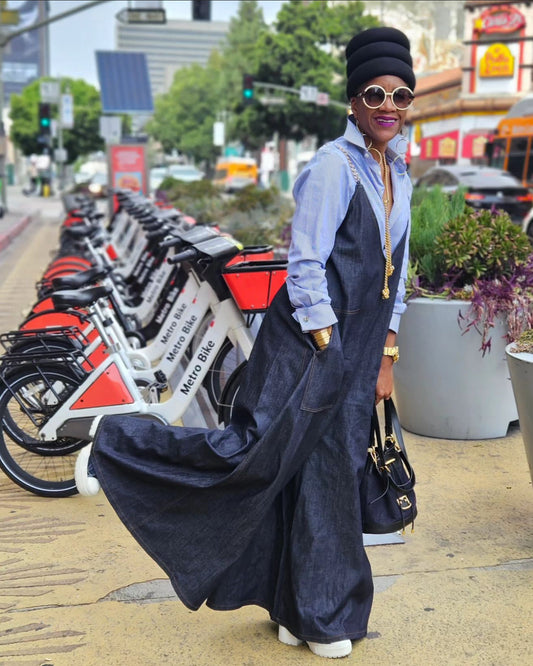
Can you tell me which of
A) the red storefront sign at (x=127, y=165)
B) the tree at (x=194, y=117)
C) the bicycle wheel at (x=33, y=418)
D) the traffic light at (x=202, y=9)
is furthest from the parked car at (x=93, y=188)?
the tree at (x=194, y=117)

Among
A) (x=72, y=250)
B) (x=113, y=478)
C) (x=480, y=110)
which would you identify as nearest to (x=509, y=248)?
(x=113, y=478)

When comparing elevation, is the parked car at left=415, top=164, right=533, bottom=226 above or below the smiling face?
below

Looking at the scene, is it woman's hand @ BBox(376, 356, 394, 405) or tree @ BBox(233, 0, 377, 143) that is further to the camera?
tree @ BBox(233, 0, 377, 143)

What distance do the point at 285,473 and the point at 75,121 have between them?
65372 mm

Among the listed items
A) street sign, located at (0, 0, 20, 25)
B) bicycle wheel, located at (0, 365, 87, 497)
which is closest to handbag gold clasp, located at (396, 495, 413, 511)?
bicycle wheel, located at (0, 365, 87, 497)

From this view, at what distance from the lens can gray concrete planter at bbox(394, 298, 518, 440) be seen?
5.16 meters

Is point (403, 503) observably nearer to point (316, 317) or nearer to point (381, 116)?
point (316, 317)

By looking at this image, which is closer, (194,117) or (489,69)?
(489,69)

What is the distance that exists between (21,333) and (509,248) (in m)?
2.73

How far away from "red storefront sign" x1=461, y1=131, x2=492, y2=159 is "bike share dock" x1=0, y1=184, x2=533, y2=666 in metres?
39.1

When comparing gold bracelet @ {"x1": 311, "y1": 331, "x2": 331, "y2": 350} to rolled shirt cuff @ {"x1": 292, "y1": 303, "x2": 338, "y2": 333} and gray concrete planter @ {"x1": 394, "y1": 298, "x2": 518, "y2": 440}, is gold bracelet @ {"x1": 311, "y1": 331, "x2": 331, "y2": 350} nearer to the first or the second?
rolled shirt cuff @ {"x1": 292, "y1": 303, "x2": 338, "y2": 333}

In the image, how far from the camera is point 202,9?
21.0m

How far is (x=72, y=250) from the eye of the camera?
359 inches

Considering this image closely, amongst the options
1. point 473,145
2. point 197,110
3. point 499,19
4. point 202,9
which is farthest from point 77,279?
point 197,110
